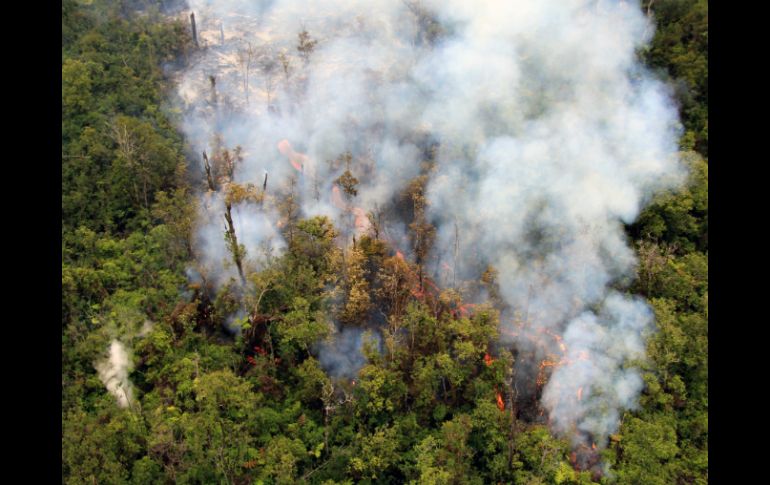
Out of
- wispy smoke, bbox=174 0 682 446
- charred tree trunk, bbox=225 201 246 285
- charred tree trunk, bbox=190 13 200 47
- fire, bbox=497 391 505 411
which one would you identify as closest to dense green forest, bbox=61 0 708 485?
fire, bbox=497 391 505 411

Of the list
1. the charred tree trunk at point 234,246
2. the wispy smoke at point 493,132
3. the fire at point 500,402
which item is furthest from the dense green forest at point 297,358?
the wispy smoke at point 493,132

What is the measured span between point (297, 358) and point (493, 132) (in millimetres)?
19143

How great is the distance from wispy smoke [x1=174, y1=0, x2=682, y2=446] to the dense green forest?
159 centimetres

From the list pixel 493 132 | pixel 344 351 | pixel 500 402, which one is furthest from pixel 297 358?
pixel 493 132

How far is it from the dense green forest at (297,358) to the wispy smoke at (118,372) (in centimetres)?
17

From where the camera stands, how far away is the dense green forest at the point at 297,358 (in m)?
25.7

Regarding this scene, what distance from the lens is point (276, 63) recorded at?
44.2 metres

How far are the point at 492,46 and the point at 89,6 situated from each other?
31893 mm

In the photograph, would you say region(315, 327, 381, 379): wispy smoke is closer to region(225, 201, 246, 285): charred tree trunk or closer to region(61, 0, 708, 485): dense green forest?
region(61, 0, 708, 485): dense green forest

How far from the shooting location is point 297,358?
30078 mm

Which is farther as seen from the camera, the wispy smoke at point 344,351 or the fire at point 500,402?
the wispy smoke at point 344,351

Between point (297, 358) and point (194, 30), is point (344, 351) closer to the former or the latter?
point (297, 358)

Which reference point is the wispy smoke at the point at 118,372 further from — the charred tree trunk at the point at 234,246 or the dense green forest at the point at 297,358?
the charred tree trunk at the point at 234,246
